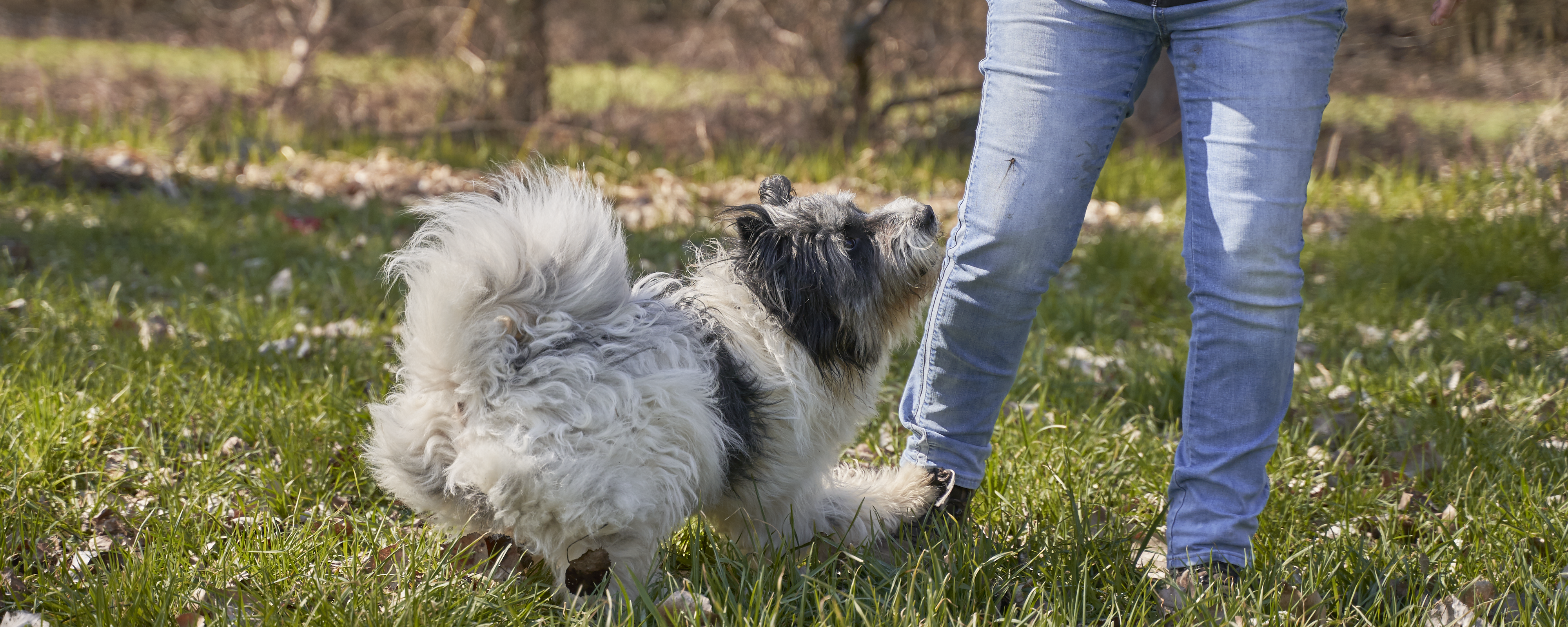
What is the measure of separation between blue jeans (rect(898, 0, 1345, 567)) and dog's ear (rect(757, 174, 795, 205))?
1.41 feet

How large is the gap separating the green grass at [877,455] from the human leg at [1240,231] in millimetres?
209

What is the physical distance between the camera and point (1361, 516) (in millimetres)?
2670

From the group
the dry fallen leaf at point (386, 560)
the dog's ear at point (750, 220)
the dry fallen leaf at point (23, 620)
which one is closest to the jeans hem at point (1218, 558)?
the dog's ear at point (750, 220)

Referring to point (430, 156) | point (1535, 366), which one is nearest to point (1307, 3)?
point (1535, 366)

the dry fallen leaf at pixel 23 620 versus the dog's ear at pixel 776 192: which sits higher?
the dog's ear at pixel 776 192

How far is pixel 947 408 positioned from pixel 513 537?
3.63 ft

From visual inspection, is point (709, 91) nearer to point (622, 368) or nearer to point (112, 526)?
point (112, 526)

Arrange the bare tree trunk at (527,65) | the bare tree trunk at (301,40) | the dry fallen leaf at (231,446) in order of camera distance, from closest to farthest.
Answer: the dry fallen leaf at (231,446)
the bare tree trunk at (527,65)
the bare tree trunk at (301,40)

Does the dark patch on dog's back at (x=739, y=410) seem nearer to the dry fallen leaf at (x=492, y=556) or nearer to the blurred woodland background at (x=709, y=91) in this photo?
the dry fallen leaf at (x=492, y=556)

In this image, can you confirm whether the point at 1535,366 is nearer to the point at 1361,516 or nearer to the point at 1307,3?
the point at 1361,516

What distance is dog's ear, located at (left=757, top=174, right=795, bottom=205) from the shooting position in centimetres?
246

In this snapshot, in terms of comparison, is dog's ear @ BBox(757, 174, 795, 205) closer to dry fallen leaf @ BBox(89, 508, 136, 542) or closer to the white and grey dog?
the white and grey dog

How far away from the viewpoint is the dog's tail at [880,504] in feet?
8.21

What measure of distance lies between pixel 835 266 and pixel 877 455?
3.40 ft
